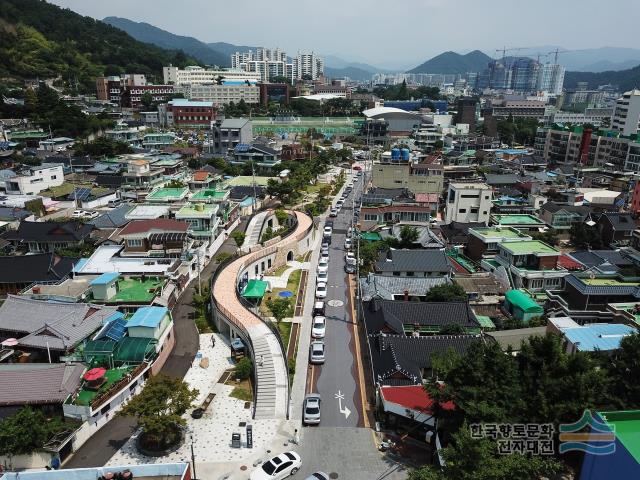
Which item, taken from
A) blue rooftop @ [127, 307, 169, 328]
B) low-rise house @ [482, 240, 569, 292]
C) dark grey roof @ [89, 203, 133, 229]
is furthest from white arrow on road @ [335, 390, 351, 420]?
dark grey roof @ [89, 203, 133, 229]

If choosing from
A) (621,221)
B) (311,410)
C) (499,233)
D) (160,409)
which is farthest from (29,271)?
(621,221)

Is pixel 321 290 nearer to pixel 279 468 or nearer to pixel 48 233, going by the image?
pixel 279 468

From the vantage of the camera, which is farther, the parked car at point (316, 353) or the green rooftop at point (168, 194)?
the green rooftop at point (168, 194)

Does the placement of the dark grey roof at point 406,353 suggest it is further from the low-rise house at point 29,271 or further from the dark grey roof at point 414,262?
the low-rise house at point 29,271

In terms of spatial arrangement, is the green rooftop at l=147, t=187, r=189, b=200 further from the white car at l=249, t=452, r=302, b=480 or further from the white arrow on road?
the white car at l=249, t=452, r=302, b=480

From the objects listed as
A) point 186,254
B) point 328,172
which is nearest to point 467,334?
point 186,254

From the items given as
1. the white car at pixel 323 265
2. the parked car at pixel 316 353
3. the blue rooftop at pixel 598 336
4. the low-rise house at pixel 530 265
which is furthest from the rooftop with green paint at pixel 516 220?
the parked car at pixel 316 353
